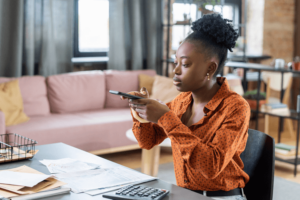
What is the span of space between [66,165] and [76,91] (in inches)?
105

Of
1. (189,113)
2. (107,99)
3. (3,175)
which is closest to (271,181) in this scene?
(189,113)

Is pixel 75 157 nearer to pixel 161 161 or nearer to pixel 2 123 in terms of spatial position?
pixel 2 123

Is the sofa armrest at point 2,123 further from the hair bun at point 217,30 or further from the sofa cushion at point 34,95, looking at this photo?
the hair bun at point 217,30

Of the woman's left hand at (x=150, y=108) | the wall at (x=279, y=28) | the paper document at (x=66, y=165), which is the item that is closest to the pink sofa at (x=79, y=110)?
the paper document at (x=66, y=165)

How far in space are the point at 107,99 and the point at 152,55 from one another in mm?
927

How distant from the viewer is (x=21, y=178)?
112cm

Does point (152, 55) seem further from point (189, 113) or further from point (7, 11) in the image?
point (189, 113)

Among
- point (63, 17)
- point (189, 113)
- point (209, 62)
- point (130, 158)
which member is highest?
point (63, 17)

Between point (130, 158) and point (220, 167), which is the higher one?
point (220, 167)

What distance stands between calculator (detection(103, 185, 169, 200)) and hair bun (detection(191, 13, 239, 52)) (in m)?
0.55

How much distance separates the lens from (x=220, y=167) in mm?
1166

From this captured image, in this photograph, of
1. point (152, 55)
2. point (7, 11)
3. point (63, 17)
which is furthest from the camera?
point (152, 55)

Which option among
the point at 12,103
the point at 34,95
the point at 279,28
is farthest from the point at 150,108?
the point at 279,28

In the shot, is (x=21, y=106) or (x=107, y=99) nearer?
(x=21, y=106)
